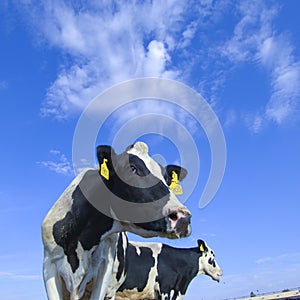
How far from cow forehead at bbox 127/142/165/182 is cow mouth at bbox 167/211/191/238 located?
0.76 meters

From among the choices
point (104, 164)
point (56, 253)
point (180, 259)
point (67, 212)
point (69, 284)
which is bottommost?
point (69, 284)

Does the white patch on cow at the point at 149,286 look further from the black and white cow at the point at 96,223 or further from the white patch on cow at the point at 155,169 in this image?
the white patch on cow at the point at 155,169

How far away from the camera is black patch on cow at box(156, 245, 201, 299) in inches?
527

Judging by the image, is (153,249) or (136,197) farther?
(153,249)

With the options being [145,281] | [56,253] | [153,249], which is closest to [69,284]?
[56,253]

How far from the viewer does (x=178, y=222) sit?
230 inches

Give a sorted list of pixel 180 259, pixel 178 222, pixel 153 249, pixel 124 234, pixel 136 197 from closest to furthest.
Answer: pixel 178 222
pixel 136 197
pixel 124 234
pixel 153 249
pixel 180 259

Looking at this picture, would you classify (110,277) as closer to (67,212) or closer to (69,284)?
(69,284)

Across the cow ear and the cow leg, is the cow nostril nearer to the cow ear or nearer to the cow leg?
the cow leg

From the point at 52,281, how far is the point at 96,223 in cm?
109

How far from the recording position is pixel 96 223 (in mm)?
6926

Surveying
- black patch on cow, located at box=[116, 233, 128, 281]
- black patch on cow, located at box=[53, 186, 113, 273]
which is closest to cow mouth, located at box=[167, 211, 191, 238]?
black patch on cow, located at box=[53, 186, 113, 273]

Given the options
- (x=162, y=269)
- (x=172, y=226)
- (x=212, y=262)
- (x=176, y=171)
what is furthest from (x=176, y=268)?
(x=172, y=226)

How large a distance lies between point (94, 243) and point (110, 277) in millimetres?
693
